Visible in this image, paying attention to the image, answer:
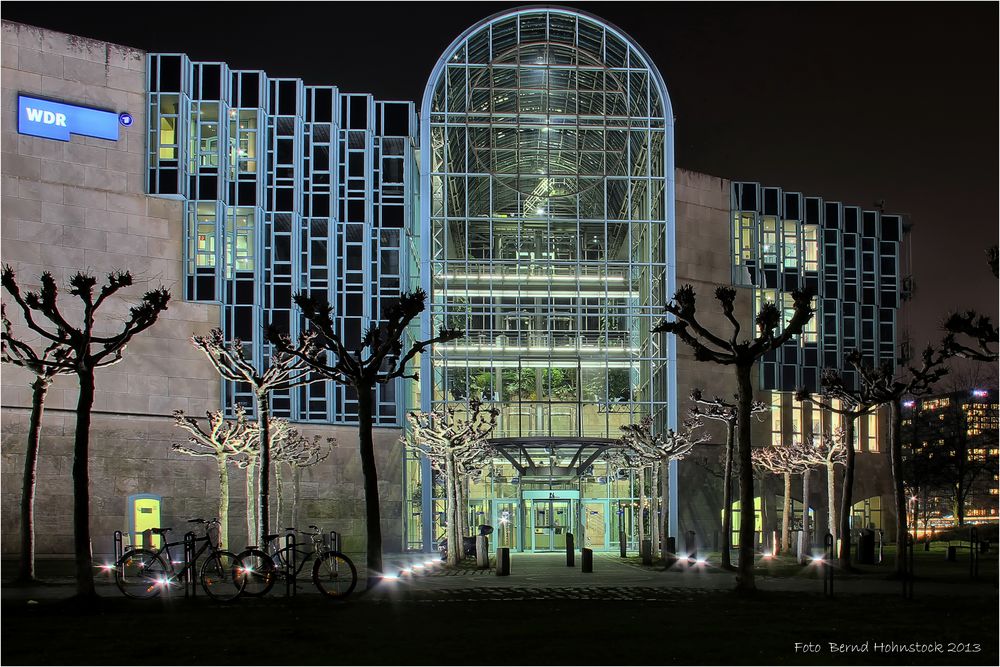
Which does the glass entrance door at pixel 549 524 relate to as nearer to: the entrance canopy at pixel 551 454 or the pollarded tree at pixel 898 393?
the entrance canopy at pixel 551 454

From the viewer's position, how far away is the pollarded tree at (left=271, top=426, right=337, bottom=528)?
4025 centimetres

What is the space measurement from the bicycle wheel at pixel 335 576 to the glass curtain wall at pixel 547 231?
1204 inches

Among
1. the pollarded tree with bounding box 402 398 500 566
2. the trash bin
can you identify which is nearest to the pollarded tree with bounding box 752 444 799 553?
the trash bin

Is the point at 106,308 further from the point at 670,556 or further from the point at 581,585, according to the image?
the point at 581,585

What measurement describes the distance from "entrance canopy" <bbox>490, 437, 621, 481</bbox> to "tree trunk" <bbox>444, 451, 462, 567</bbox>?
29.5ft

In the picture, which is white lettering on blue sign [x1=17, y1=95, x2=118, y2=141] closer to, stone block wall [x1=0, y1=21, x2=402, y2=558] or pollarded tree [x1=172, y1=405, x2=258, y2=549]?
stone block wall [x1=0, y1=21, x2=402, y2=558]

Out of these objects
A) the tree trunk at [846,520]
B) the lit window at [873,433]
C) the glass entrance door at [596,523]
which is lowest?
the glass entrance door at [596,523]

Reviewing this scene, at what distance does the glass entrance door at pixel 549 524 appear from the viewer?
49.8 meters

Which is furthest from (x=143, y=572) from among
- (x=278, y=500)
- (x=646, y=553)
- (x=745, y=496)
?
(x=278, y=500)

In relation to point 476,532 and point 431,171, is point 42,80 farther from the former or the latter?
point 476,532

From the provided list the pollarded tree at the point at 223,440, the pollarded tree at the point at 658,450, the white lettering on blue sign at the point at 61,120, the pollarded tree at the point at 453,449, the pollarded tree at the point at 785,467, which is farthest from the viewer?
the white lettering on blue sign at the point at 61,120

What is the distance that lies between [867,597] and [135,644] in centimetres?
1162

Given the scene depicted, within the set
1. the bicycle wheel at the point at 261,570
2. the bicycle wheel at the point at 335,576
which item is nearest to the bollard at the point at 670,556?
the bicycle wheel at the point at 335,576

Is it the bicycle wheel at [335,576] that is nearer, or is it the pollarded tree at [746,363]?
the bicycle wheel at [335,576]
